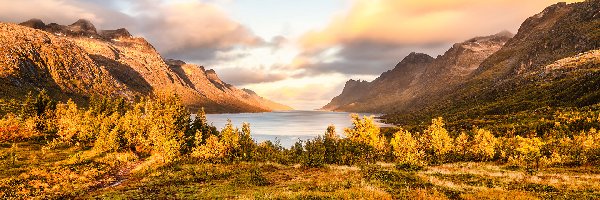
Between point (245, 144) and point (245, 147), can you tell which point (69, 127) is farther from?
point (245, 147)

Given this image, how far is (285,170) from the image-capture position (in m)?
59.3

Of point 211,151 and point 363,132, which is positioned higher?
point 363,132

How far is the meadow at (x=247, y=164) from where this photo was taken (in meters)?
35.0

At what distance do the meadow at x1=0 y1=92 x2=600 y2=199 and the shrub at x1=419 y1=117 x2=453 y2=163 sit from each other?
0.97 ft

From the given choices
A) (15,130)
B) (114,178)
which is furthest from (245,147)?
(15,130)

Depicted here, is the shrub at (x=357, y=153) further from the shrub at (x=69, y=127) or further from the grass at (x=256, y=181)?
the shrub at (x=69, y=127)

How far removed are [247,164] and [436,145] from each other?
45144mm

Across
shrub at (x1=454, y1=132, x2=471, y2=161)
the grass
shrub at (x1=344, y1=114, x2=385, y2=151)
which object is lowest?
shrub at (x1=454, y1=132, x2=471, y2=161)

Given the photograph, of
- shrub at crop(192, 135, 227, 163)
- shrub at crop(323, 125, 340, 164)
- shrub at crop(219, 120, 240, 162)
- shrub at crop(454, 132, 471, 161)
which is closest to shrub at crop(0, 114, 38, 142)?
shrub at crop(192, 135, 227, 163)

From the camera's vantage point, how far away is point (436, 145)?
284 ft

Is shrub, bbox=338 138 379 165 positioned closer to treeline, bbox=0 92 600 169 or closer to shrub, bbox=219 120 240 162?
treeline, bbox=0 92 600 169

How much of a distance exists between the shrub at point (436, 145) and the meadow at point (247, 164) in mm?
295

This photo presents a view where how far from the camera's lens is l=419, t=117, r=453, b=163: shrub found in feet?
281

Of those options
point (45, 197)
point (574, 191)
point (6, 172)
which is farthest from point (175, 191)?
point (574, 191)
